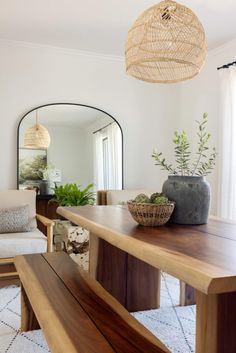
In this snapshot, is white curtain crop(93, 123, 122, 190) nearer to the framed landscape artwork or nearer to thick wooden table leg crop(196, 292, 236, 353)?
the framed landscape artwork

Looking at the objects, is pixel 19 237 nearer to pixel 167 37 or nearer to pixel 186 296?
pixel 186 296

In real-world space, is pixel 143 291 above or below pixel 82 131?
below

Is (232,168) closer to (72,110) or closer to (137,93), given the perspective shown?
(137,93)

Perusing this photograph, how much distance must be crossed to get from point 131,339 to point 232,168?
8.04 ft

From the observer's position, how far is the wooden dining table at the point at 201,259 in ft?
2.95

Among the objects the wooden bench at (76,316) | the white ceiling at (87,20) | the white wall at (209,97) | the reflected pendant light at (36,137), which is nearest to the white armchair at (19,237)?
the reflected pendant light at (36,137)

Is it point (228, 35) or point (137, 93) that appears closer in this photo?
point (228, 35)

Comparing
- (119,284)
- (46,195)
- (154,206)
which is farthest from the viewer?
(46,195)

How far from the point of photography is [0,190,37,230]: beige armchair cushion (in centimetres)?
324

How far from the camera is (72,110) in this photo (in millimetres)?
3758

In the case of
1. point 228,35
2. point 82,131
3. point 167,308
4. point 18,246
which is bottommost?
point 167,308

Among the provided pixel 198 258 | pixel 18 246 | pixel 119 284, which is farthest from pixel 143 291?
pixel 198 258

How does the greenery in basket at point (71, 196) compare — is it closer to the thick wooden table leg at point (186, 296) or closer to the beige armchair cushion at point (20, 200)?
the beige armchair cushion at point (20, 200)

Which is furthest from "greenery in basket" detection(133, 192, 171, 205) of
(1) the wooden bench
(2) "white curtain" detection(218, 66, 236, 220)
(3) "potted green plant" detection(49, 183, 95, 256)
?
(2) "white curtain" detection(218, 66, 236, 220)
